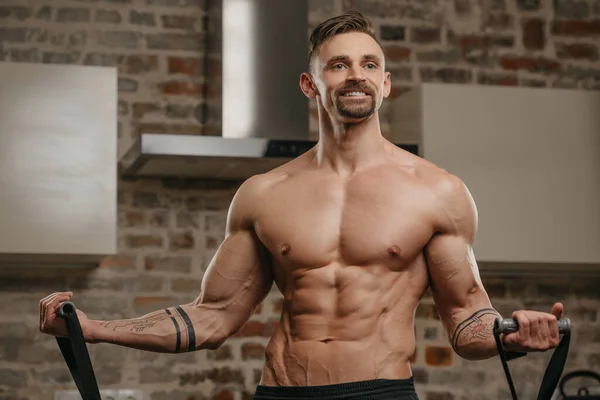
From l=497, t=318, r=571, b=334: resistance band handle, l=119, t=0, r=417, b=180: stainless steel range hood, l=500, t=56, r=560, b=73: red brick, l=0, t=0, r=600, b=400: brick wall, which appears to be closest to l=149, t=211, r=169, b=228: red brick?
l=0, t=0, r=600, b=400: brick wall

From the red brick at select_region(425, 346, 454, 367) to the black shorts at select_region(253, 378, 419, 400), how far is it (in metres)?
1.88

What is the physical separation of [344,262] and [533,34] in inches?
88.0

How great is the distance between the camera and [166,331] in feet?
7.75

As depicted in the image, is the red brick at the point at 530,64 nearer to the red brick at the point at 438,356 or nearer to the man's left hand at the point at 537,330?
the red brick at the point at 438,356

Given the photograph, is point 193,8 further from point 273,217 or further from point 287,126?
point 273,217

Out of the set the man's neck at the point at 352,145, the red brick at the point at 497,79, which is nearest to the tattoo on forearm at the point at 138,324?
the man's neck at the point at 352,145

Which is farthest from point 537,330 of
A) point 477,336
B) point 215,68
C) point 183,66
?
point 183,66

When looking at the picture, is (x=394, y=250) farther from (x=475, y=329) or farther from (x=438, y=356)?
(x=438, y=356)

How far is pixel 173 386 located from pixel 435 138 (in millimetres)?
1146

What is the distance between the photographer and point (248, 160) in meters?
3.51

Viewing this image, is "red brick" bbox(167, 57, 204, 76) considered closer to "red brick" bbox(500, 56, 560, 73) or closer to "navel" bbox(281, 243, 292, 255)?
"red brick" bbox(500, 56, 560, 73)

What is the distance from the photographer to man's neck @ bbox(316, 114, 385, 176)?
239cm

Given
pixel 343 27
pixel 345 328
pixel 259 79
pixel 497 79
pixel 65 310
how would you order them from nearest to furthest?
pixel 65 310, pixel 345 328, pixel 343 27, pixel 259 79, pixel 497 79

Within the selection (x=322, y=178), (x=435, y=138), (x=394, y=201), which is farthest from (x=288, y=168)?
(x=435, y=138)
